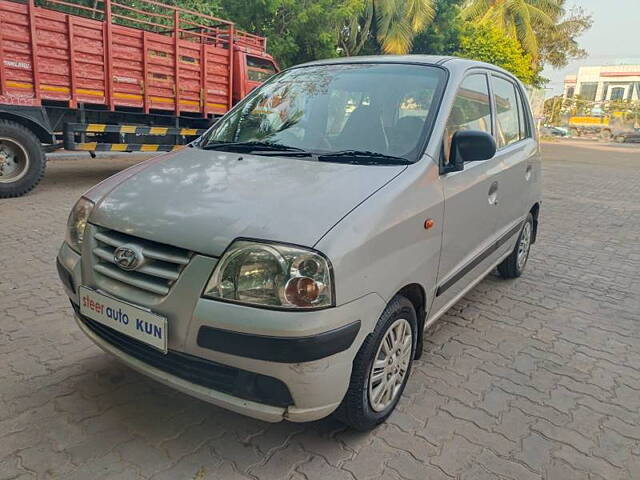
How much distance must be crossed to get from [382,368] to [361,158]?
1023 mm

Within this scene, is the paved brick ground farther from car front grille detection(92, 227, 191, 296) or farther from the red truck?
the red truck

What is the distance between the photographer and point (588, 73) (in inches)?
2832

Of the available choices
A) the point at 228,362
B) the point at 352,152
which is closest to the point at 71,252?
the point at 228,362

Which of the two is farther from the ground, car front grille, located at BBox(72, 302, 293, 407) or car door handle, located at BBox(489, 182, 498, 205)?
car door handle, located at BBox(489, 182, 498, 205)

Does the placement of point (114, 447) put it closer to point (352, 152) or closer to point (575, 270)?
point (352, 152)

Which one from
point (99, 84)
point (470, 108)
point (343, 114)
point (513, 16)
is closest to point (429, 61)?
point (470, 108)

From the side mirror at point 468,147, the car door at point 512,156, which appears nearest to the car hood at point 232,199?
the side mirror at point 468,147

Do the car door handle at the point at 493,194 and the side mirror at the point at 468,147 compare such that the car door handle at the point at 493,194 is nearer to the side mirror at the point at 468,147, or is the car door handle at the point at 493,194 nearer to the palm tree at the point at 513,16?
the side mirror at the point at 468,147

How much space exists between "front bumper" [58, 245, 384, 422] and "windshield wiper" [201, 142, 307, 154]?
1.08 meters

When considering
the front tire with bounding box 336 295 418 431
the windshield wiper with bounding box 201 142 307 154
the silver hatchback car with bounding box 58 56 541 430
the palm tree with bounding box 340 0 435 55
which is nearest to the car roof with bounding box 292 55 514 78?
the silver hatchback car with bounding box 58 56 541 430

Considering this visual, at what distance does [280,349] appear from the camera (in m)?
1.79

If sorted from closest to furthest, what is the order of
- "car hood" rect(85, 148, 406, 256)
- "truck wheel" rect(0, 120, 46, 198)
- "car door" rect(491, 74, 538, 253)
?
"car hood" rect(85, 148, 406, 256)
"car door" rect(491, 74, 538, 253)
"truck wheel" rect(0, 120, 46, 198)

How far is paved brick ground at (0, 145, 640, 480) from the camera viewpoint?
2127 millimetres

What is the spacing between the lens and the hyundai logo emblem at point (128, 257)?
2.01 metres
